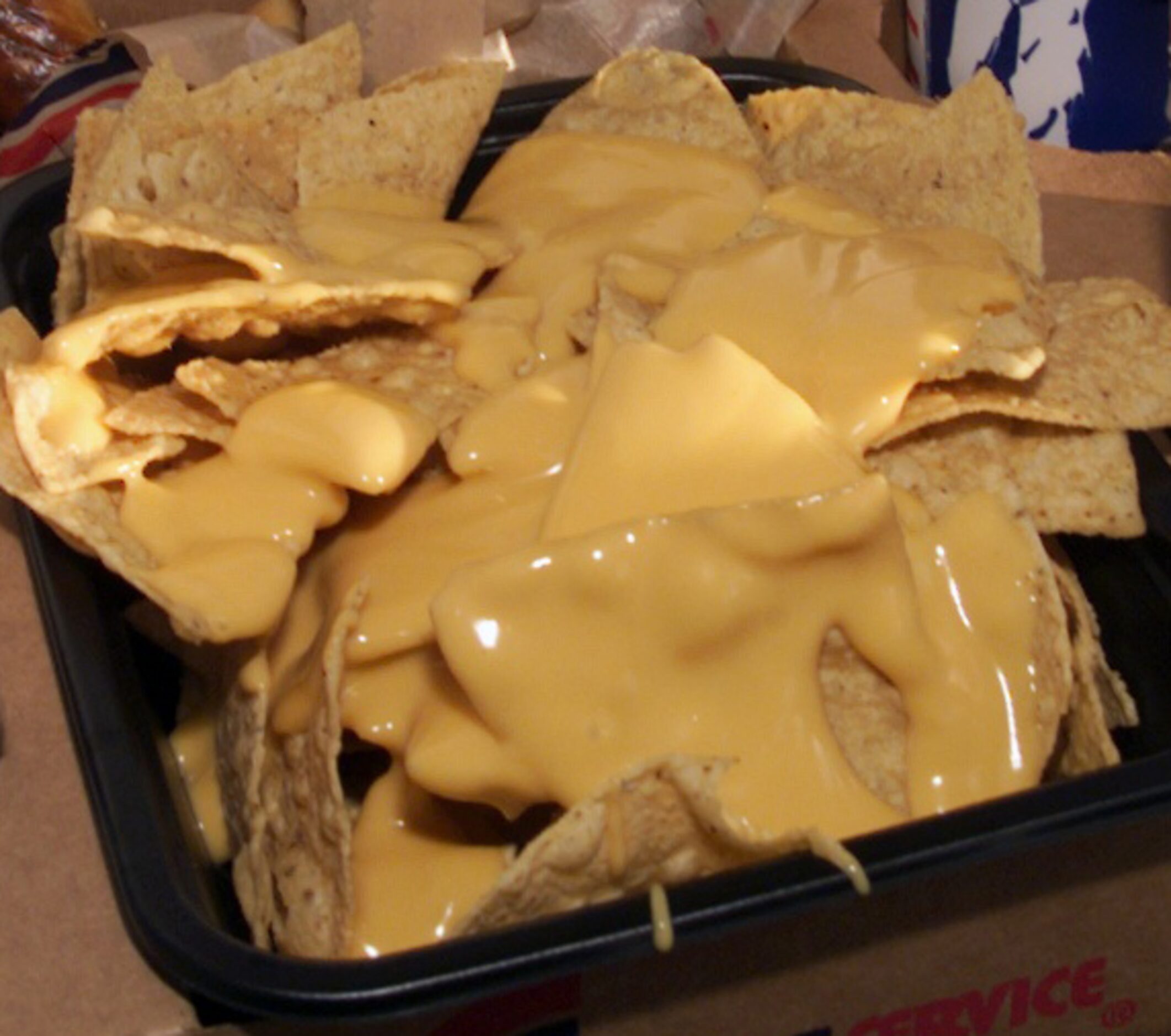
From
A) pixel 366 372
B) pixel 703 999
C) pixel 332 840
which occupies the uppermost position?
pixel 366 372

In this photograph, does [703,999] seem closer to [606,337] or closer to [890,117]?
[606,337]

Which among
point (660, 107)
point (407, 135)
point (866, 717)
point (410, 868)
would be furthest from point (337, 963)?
point (660, 107)

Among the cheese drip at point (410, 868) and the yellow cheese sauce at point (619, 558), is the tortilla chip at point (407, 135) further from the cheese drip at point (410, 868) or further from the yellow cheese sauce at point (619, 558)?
the cheese drip at point (410, 868)

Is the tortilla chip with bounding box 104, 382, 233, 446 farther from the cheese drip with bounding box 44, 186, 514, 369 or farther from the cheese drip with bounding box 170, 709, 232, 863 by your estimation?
the cheese drip with bounding box 170, 709, 232, 863

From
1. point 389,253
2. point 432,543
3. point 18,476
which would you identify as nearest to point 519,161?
point 389,253

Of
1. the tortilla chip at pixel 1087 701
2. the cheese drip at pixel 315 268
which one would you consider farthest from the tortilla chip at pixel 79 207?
the tortilla chip at pixel 1087 701

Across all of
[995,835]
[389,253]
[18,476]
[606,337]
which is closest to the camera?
[995,835]

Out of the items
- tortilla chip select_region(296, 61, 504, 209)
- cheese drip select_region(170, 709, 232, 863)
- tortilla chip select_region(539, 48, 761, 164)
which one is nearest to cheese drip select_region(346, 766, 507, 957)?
cheese drip select_region(170, 709, 232, 863)

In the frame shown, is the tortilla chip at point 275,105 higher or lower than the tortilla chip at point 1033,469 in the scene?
higher
